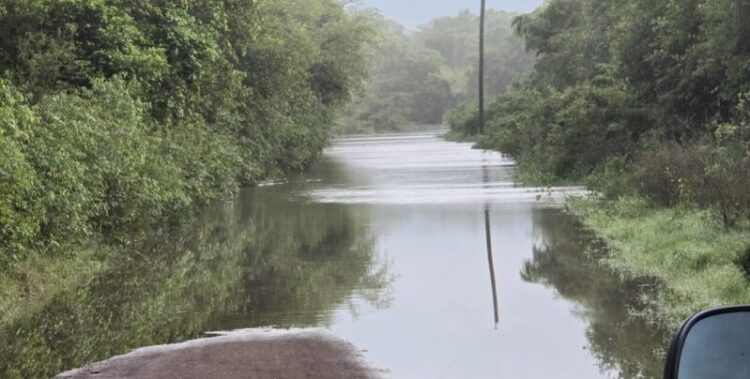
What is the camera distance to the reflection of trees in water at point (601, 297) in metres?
8.79

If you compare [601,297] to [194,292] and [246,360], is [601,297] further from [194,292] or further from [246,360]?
[194,292]

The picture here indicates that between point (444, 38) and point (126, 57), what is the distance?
17079 cm

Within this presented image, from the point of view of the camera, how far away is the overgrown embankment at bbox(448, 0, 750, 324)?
1320 cm

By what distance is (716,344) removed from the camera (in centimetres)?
279

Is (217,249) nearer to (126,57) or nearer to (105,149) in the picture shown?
(105,149)

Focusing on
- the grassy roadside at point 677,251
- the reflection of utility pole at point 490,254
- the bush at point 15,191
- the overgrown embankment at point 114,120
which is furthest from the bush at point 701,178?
the bush at point 15,191

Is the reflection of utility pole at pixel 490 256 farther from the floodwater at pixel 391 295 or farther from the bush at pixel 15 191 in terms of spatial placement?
the bush at pixel 15 191

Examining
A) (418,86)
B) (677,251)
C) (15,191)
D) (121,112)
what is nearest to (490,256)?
(677,251)

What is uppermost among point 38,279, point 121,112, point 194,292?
point 121,112

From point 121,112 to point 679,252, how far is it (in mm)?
10208

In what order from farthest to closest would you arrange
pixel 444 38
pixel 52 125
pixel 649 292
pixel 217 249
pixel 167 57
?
1. pixel 444 38
2. pixel 167 57
3. pixel 217 249
4. pixel 52 125
5. pixel 649 292

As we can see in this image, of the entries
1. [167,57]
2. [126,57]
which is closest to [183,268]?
[126,57]

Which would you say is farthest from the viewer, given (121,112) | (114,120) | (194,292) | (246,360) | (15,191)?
(121,112)

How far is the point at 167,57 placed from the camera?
23.2 metres
